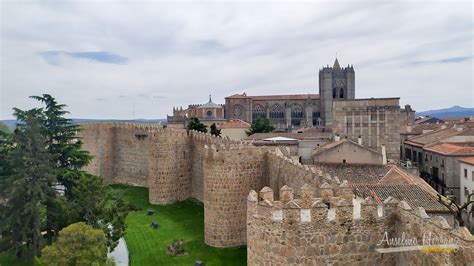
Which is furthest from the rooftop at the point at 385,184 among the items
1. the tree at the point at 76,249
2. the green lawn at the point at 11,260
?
the green lawn at the point at 11,260

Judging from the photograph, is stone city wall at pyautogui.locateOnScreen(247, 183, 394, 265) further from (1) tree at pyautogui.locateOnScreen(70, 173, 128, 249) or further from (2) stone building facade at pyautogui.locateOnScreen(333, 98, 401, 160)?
(2) stone building facade at pyautogui.locateOnScreen(333, 98, 401, 160)

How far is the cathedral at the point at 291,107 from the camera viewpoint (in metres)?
103

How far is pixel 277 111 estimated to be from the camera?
10744cm

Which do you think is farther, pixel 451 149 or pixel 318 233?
pixel 451 149

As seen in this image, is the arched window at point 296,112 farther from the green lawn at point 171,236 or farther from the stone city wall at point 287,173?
the stone city wall at point 287,173

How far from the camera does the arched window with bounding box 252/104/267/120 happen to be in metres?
106

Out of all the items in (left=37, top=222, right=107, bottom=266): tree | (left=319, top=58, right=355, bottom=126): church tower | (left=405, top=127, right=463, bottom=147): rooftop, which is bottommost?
(left=37, top=222, right=107, bottom=266): tree

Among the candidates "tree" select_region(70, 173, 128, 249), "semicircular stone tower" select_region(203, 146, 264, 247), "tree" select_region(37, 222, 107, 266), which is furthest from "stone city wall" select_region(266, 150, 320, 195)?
"tree" select_region(37, 222, 107, 266)

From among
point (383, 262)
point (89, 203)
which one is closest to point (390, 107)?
point (89, 203)

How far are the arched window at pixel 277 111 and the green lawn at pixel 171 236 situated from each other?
79.5 metres

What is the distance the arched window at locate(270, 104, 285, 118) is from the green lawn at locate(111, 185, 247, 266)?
7948 cm

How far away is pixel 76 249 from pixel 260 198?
705 centimetres

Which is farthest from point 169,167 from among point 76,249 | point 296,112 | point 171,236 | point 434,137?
point 296,112

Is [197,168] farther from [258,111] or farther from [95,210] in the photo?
[258,111]
